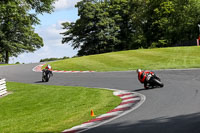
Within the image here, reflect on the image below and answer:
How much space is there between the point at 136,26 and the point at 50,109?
62478 mm

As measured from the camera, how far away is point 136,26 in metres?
73.6

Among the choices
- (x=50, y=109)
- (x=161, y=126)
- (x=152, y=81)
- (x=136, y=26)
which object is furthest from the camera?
(x=136, y=26)

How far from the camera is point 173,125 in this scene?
7.77 m

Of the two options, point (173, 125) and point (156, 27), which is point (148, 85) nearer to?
point (173, 125)

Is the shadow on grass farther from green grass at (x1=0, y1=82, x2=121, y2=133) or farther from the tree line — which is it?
the tree line

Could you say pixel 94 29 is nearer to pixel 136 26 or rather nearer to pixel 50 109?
pixel 136 26

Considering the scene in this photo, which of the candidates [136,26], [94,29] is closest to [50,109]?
[94,29]

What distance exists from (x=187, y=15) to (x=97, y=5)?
62.4ft

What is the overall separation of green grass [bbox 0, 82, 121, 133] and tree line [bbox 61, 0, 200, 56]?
5095 centimetres

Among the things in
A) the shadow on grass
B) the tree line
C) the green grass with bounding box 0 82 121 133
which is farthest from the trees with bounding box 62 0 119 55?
the shadow on grass

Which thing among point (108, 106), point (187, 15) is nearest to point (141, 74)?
point (108, 106)

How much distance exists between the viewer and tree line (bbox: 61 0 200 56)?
6594 cm

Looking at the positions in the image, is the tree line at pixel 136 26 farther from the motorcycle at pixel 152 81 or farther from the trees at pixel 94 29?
the motorcycle at pixel 152 81

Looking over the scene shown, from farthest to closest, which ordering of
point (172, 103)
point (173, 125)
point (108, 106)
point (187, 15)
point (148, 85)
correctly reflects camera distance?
point (187, 15), point (148, 85), point (108, 106), point (172, 103), point (173, 125)
